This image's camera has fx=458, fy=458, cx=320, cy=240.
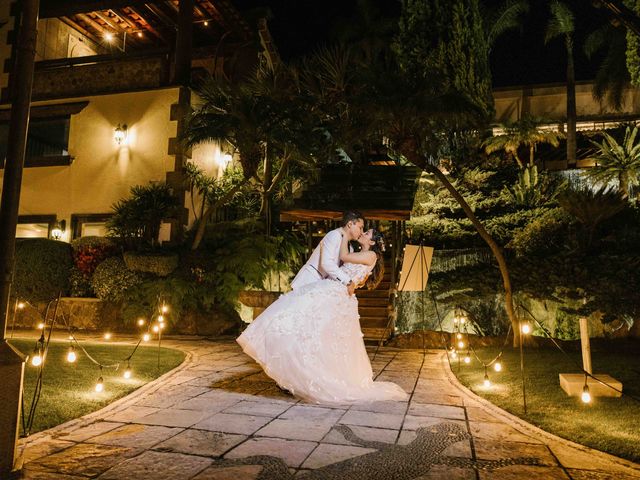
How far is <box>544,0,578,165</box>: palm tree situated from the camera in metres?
22.8

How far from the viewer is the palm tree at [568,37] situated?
Result: 22.8m

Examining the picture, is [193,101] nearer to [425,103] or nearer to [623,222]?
[425,103]

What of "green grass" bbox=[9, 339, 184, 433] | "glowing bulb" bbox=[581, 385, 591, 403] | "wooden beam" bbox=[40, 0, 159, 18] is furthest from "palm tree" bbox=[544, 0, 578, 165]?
"green grass" bbox=[9, 339, 184, 433]

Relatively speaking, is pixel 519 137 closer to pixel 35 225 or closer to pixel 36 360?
pixel 35 225

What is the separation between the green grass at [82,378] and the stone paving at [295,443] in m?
0.24

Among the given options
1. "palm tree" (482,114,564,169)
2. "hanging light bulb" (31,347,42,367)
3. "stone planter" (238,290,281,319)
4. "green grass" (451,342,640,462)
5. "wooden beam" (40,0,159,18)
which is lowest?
"green grass" (451,342,640,462)

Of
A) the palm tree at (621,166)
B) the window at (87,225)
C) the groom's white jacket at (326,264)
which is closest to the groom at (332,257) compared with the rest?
the groom's white jacket at (326,264)

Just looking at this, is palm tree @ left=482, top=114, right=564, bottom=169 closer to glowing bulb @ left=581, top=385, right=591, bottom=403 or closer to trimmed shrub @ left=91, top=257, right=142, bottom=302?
trimmed shrub @ left=91, top=257, right=142, bottom=302

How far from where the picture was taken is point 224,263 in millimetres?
11180

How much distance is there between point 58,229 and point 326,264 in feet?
40.4

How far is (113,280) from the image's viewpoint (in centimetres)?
1104

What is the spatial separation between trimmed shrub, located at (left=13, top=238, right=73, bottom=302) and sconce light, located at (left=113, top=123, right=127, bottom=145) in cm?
386

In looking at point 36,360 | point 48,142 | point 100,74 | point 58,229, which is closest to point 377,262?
point 36,360

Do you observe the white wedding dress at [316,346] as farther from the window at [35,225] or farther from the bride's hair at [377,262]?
the window at [35,225]
